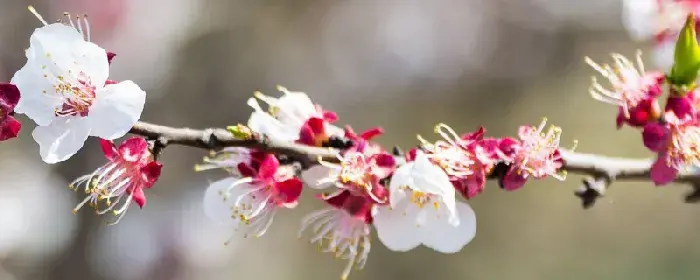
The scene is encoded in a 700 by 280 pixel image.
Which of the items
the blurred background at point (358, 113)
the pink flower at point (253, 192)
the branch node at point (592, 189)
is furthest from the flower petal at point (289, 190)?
the blurred background at point (358, 113)

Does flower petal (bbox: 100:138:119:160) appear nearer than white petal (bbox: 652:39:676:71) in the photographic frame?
Yes

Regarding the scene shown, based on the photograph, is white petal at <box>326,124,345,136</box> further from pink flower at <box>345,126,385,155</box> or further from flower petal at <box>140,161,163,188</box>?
flower petal at <box>140,161,163,188</box>

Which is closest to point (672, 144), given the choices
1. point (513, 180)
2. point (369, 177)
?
point (513, 180)

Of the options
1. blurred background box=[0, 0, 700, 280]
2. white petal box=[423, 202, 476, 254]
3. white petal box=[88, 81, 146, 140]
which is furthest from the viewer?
blurred background box=[0, 0, 700, 280]

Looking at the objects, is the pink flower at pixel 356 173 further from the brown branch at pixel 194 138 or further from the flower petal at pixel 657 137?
the flower petal at pixel 657 137

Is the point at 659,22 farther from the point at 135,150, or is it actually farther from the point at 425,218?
the point at 135,150

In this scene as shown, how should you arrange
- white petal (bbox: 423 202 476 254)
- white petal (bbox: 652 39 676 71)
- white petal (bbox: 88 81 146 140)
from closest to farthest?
white petal (bbox: 88 81 146 140), white petal (bbox: 423 202 476 254), white petal (bbox: 652 39 676 71)

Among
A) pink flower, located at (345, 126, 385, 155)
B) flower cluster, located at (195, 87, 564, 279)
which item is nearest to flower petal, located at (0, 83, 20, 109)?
flower cluster, located at (195, 87, 564, 279)
